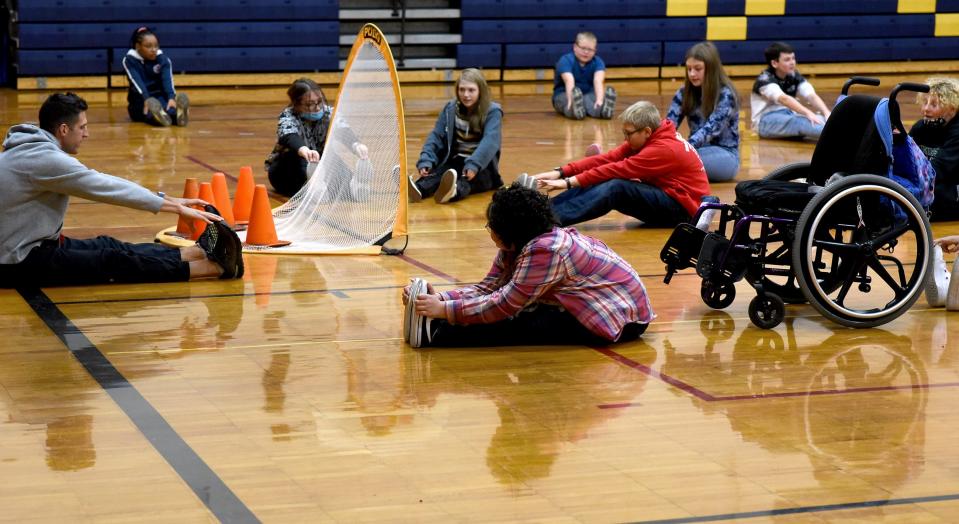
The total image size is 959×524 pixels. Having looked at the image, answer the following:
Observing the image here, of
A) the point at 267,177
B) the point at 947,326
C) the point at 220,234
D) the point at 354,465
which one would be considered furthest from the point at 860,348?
the point at 267,177

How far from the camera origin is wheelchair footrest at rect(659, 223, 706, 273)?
569 centimetres

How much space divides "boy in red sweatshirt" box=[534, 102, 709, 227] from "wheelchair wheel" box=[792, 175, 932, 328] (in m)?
2.01

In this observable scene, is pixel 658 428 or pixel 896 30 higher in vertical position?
pixel 896 30

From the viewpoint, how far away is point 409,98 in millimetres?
14820

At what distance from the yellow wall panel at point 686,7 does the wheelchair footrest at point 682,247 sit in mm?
12258

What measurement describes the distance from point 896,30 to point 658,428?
15602 mm

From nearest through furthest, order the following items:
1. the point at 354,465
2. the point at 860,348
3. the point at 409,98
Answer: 1. the point at 354,465
2. the point at 860,348
3. the point at 409,98

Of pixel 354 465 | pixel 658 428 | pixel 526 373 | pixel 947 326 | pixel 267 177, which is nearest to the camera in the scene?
pixel 354 465

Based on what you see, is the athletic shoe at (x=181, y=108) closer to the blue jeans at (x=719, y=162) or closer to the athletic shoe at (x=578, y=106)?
the athletic shoe at (x=578, y=106)

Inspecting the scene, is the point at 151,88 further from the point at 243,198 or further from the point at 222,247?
the point at 222,247

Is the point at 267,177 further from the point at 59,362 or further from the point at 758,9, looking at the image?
the point at 758,9

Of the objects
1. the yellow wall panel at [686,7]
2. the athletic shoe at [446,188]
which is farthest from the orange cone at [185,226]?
the yellow wall panel at [686,7]

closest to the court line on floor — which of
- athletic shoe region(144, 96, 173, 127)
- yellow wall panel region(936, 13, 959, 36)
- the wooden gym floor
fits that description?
the wooden gym floor

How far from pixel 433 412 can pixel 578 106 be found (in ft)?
30.3
